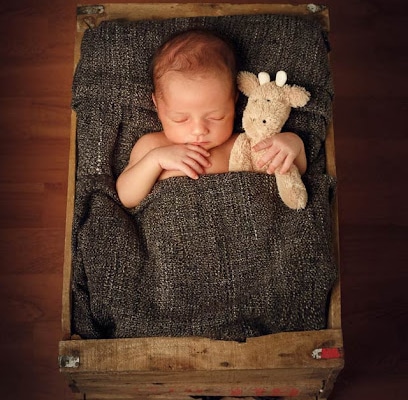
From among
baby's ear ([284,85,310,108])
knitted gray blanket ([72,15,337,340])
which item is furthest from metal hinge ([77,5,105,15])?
baby's ear ([284,85,310,108])

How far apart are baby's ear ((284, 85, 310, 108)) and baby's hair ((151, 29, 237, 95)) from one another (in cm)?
11

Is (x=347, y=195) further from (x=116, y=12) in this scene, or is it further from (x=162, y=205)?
(x=116, y=12)

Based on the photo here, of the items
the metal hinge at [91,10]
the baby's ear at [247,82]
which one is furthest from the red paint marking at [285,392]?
the metal hinge at [91,10]

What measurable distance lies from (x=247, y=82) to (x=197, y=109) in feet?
0.44

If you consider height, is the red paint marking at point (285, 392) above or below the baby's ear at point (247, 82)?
below

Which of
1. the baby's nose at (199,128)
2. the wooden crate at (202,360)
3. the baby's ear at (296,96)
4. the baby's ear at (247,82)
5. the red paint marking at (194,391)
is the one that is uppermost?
the baby's ear at (247,82)

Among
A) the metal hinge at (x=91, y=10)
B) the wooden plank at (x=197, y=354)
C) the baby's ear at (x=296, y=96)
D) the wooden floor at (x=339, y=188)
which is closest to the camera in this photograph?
the wooden plank at (x=197, y=354)

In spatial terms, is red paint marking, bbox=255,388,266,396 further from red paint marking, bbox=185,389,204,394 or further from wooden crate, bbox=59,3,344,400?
red paint marking, bbox=185,389,204,394

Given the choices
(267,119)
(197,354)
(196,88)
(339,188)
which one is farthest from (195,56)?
(339,188)

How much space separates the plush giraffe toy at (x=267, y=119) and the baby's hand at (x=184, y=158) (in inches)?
2.3

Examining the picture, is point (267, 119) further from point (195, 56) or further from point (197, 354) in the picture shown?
point (197, 354)

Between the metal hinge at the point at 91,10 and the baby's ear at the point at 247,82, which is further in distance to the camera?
the metal hinge at the point at 91,10

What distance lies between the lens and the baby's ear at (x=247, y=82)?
1.19 m

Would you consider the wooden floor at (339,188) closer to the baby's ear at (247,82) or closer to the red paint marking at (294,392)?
the red paint marking at (294,392)
